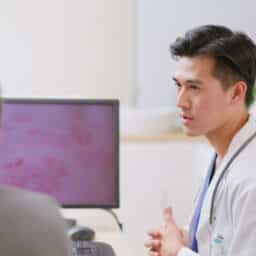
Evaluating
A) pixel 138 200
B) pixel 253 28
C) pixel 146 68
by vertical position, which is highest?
pixel 253 28

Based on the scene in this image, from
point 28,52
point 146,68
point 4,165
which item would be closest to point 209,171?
point 4,165

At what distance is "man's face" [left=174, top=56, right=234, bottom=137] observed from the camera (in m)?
1.61

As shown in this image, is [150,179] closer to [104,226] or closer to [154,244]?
[104,226]

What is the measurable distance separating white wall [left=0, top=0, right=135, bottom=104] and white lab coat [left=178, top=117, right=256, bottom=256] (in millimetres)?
1985

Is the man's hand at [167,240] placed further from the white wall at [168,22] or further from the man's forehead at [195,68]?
the white wall at [168,22]

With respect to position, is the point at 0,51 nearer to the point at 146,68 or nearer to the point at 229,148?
the point at 146,68

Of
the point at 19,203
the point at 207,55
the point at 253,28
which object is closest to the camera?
the point at 19,203

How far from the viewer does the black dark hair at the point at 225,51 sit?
1604mm

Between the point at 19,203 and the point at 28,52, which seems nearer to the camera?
the point at 19,203

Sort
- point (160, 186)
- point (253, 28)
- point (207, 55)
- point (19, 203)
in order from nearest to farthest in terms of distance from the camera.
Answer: point (19, 203), point (207, 55), point (160, 186), point (253, 28)

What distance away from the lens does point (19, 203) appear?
84 cm

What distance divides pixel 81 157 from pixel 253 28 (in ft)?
6.54


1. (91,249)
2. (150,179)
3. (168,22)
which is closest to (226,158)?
(91,249)

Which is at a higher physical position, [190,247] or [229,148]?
[229,148]
